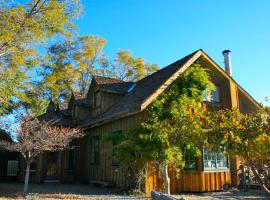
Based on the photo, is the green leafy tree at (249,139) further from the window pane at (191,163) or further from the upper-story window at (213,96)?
the upper-story window at (213,96)

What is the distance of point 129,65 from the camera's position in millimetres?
37312

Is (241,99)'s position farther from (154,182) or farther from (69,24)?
(69,24)

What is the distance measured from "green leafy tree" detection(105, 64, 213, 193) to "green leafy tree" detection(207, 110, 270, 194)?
11.8 feet

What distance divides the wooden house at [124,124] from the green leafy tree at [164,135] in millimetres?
518

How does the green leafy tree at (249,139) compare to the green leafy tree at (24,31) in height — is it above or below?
below

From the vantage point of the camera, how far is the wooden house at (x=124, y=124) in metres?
14.2

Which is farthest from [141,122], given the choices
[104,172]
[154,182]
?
[104,172]

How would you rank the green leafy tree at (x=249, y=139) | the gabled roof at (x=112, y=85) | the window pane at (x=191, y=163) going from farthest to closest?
1. the gabled roof at (x=112, y=85)
2. the window pane at (x=191, y=163)
3. the green leafy tree at (x=249, y=139)

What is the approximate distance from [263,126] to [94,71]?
30.8m

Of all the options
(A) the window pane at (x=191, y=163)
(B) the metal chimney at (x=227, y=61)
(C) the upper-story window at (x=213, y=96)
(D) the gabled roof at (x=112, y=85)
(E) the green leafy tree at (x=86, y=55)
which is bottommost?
(A) the window pane at (x=191, y=163)

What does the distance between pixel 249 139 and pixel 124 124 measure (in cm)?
889

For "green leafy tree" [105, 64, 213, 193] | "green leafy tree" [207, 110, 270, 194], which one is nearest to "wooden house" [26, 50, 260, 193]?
"green leafy tree" [105, 64, 213, 193]

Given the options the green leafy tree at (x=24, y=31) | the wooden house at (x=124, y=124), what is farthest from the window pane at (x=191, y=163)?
the green leafy tree at (x=24, y=31)

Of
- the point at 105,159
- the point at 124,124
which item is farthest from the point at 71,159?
the point at 124,124
